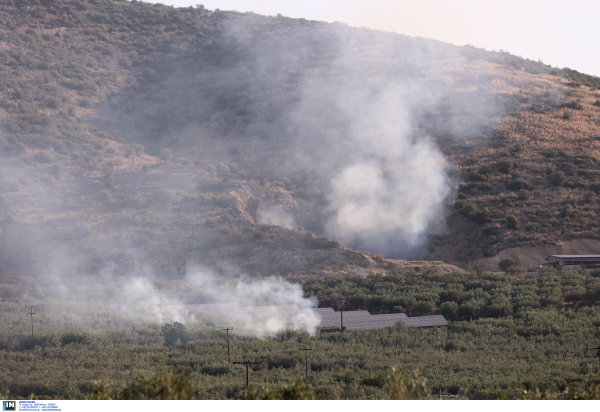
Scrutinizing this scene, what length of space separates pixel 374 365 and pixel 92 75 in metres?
71.3

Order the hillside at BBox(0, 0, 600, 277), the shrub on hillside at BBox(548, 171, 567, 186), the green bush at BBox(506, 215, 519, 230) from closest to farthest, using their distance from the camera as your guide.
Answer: the hillside at BBox(0, 0, 600, 277), the green bush at BBox(506, 215, 519, 230), the shrub on hillside at BBox(548, 171, 567, 186)

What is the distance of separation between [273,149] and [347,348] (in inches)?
1769

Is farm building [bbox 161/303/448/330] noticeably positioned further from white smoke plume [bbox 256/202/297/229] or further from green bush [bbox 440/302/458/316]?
white smoke plume [bbox 256/202/297/229]

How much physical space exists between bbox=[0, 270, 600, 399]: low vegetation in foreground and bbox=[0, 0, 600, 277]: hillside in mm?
8521

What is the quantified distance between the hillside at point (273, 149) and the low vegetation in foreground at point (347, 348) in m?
8.52

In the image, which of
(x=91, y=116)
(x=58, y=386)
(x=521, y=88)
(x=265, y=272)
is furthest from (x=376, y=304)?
(x=521, y=88)

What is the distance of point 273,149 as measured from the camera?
74.0 m

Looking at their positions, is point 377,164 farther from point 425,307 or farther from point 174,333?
point 174,333

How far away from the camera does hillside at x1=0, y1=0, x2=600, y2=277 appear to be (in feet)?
183

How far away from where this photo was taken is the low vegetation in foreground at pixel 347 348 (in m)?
23.7

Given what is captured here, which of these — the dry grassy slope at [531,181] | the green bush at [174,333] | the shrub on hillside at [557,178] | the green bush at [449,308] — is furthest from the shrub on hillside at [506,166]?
the green bush at [174,333]

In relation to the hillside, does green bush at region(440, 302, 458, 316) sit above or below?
below

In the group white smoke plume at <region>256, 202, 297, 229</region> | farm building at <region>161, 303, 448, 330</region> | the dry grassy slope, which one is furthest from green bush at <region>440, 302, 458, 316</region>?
white smoke plume at <region>256, 202, 297, 229</region>

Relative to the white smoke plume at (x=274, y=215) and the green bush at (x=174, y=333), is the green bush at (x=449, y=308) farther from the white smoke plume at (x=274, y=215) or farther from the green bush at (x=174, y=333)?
the white smoke plume at (x=274, y=215)
